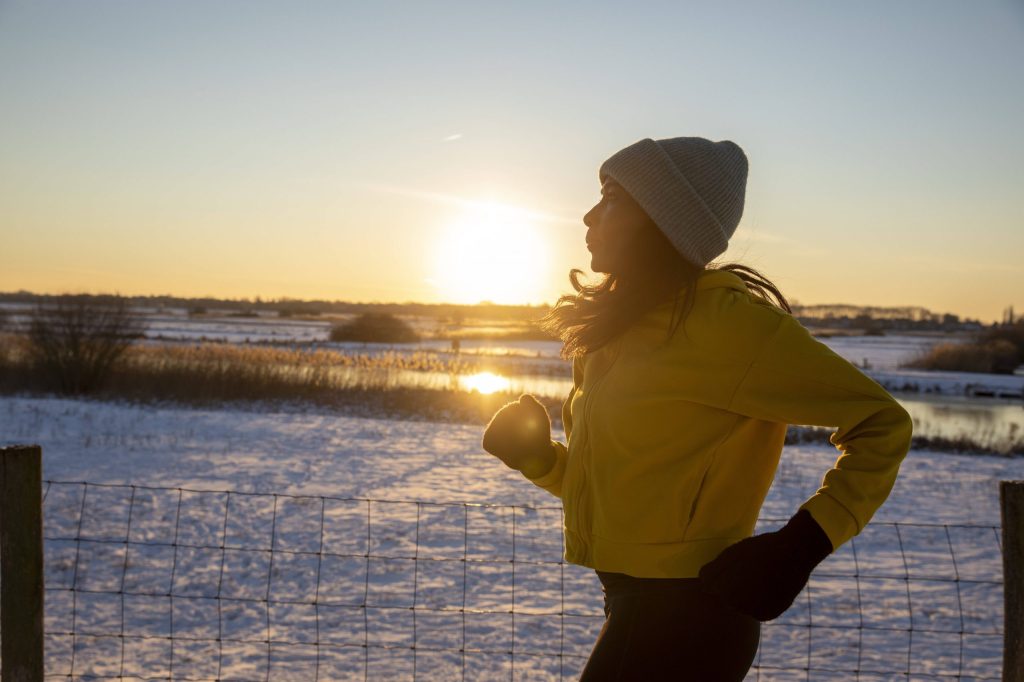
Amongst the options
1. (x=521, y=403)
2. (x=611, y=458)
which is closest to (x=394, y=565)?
(x=521, y=403)

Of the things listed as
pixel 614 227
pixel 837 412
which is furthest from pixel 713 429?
pixel 614 227

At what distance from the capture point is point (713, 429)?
1554 mm

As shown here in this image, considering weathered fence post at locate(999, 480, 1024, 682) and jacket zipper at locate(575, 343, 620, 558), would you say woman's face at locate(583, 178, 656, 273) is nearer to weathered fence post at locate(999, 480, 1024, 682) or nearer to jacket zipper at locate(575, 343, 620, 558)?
jacket zipper at locate(575, 343, 620, 558)

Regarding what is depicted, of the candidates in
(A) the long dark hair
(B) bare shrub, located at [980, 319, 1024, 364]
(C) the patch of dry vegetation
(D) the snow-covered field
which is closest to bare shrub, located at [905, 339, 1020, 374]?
(C) the patch of dry vegetation

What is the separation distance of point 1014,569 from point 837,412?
148 cm

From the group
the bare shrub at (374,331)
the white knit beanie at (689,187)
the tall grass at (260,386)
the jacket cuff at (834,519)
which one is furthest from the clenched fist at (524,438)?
the bare shrub at (374,331)

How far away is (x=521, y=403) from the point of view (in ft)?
6.62

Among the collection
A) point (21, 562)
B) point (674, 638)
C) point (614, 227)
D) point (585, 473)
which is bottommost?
point (21, 562)

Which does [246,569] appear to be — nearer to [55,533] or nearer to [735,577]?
[55,533]

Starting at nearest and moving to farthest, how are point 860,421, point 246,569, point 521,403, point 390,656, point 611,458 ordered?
point 860,421, point 611,458, point 521,403, point 390,656, point 246,569

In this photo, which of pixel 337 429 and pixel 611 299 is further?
pixel 337 429

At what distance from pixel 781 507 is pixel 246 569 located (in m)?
5.34

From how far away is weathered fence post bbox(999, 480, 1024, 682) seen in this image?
2.40 metres

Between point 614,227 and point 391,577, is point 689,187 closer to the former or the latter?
point 614,227
